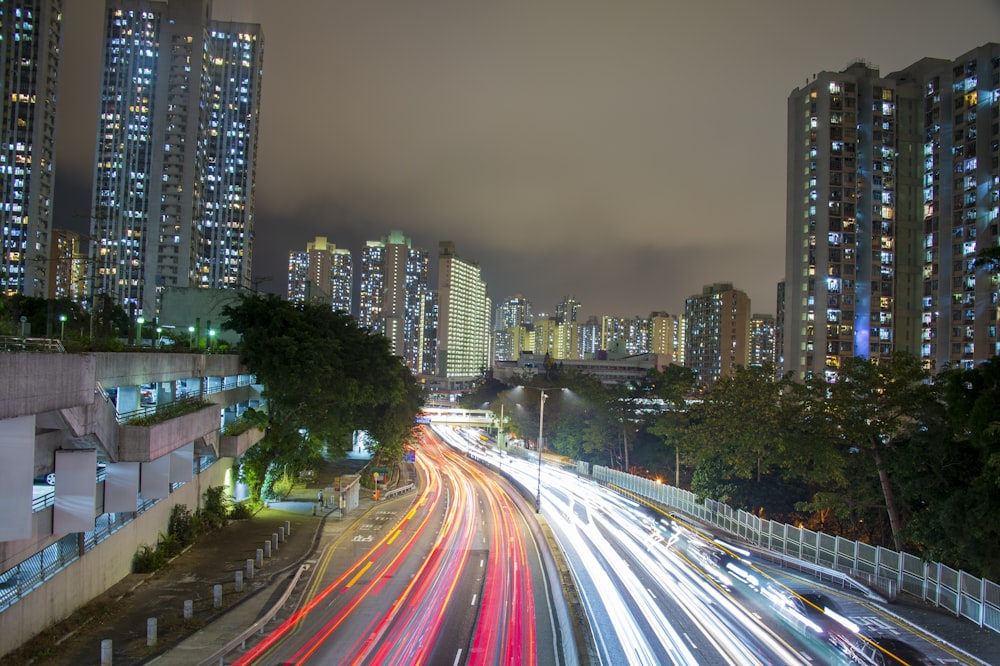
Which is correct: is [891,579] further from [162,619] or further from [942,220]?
[942,220]

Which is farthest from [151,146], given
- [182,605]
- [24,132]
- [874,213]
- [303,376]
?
[182,605]

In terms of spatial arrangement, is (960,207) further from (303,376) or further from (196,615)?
(196,615)

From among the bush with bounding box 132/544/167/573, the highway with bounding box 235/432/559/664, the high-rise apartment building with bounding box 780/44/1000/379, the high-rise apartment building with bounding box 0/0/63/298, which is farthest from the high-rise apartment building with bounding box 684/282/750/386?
the bush with bounding box 132/544/167/573

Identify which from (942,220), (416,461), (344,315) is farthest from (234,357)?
(942,220)

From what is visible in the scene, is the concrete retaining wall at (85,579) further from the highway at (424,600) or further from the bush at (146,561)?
the highway at (424,600)

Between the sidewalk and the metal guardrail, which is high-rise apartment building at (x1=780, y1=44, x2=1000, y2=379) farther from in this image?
the metal guardrail

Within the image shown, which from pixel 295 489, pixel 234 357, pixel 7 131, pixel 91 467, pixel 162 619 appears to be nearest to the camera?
pixel 91 467

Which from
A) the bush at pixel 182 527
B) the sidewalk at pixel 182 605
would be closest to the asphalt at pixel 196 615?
the sidewalk at pixel 182 605
